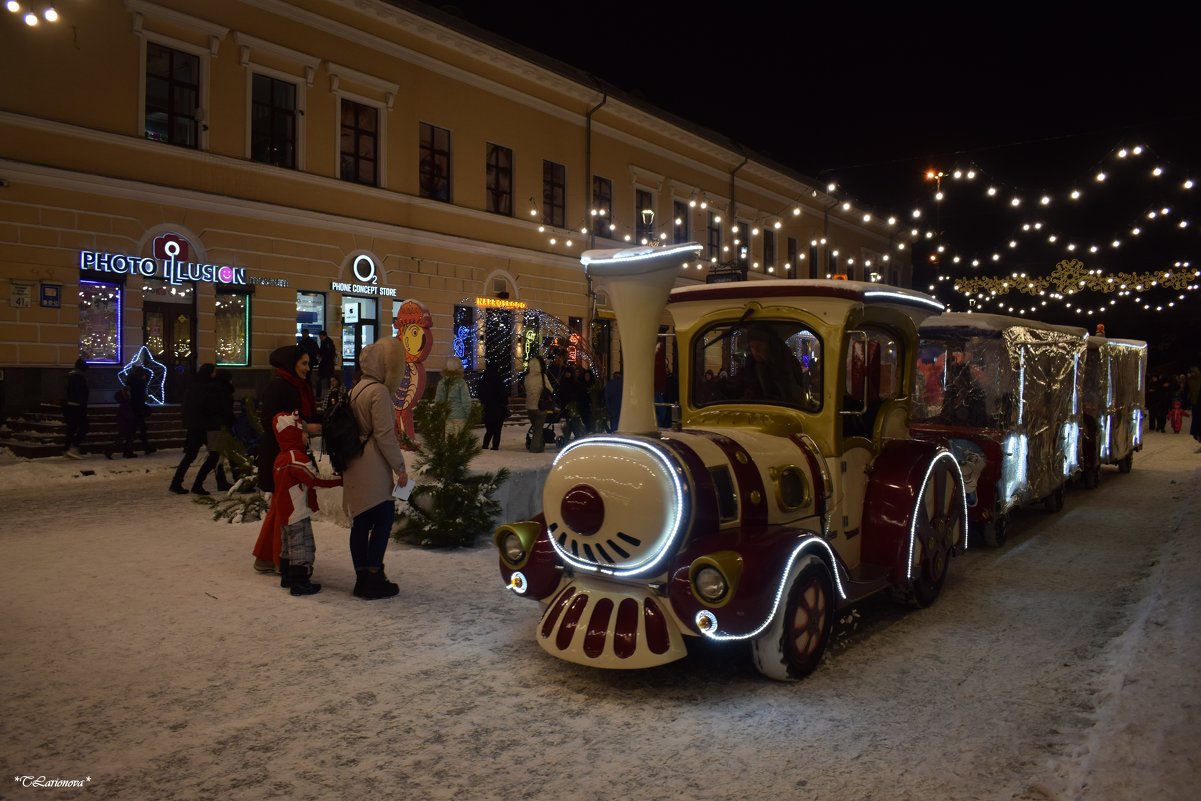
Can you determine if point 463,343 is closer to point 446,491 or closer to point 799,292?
point 446,491

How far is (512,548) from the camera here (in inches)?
211

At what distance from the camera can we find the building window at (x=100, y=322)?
15.9m

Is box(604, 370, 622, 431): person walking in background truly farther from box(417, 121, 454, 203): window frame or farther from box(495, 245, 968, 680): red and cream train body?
box(417, 121, 454, 203): window frame

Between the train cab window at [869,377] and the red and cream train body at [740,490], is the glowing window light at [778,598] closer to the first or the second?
the red and cream train body at [740,490]

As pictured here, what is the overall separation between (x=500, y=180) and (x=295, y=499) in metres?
18.9

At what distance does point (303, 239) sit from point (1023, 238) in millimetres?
19289

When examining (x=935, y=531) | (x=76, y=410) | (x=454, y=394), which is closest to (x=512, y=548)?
(x=935, y=531)

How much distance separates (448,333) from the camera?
22219 mm

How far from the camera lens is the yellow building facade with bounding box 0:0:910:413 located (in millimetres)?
15281

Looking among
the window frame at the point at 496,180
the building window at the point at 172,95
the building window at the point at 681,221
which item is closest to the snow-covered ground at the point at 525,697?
the building window at the point at 172,95

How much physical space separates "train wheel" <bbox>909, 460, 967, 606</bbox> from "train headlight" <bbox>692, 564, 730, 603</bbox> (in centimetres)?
228

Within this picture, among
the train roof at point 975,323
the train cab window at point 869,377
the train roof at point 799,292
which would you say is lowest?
the train cab window at point 869,377

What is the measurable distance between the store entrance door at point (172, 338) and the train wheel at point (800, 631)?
14861mm

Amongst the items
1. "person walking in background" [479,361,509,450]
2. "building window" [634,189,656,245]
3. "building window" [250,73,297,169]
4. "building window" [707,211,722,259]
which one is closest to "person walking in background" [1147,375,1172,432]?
"building window" [707,211,722,259]
